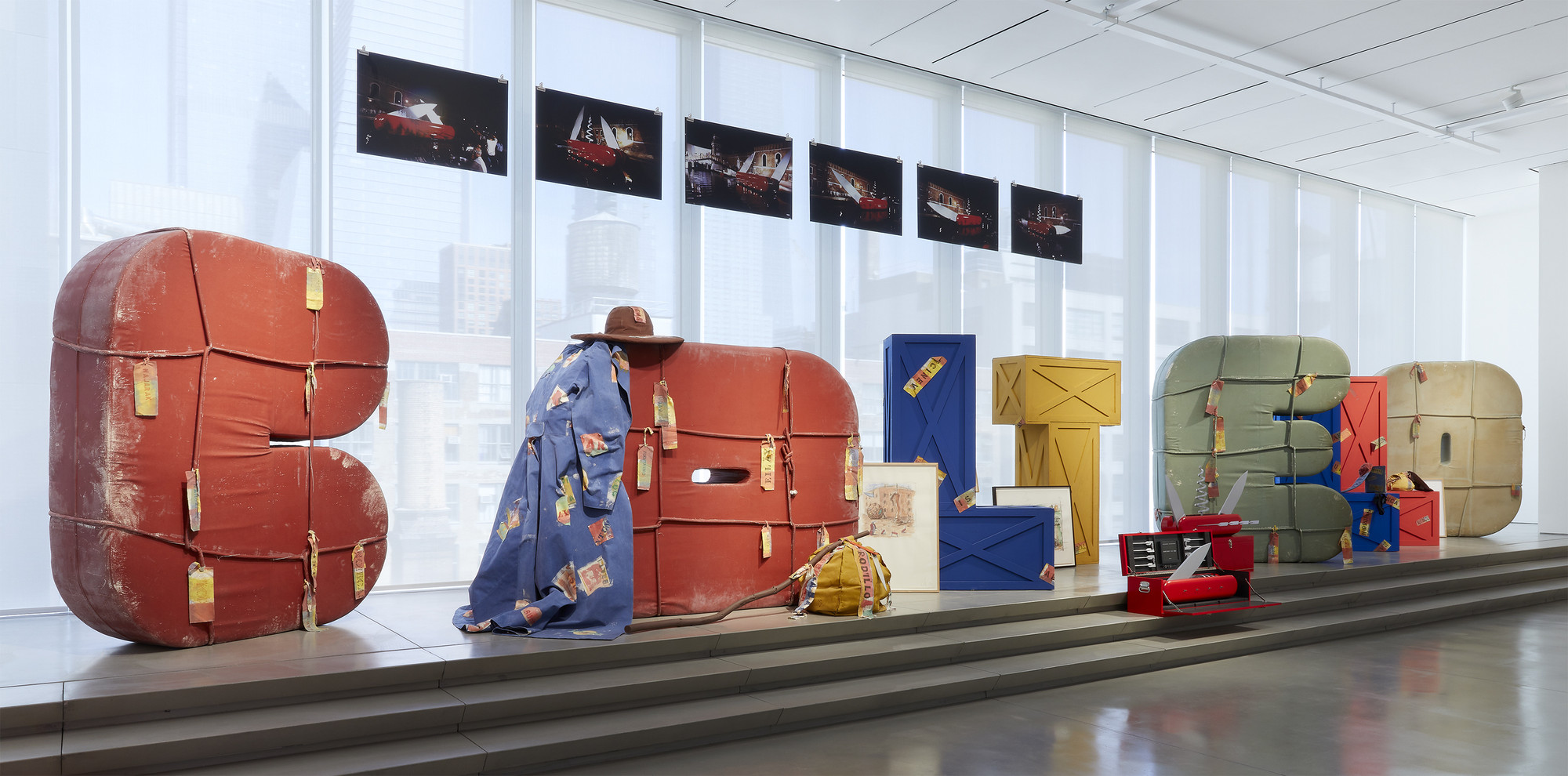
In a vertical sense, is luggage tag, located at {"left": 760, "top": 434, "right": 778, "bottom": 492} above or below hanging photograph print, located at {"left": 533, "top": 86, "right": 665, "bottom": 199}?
below

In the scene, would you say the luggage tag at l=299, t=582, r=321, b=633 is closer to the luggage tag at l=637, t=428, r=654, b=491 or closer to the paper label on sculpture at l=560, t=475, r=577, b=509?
the paper label on sculpture at l=560, t=475, r=577, b=509

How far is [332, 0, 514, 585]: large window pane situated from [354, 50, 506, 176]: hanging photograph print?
0.11 m

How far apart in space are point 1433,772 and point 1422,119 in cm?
851

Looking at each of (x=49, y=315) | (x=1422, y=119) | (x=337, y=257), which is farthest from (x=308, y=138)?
(x=1422, y=119)

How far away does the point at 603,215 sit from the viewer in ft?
22.6

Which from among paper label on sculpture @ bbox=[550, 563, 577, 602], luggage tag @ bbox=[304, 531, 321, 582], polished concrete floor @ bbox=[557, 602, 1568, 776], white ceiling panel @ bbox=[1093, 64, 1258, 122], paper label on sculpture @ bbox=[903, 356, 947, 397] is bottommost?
polished concrete floor @ bbox=[557, 602, 1568, 776]

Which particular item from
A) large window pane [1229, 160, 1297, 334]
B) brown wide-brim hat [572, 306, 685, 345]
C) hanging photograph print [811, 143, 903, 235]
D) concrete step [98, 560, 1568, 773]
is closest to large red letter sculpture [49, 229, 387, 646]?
concrete step [98, 560, 1568, 773]

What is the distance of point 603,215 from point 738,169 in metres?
1.16

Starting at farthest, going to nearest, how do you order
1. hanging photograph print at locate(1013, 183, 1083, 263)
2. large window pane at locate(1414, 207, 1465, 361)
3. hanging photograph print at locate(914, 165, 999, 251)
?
large window pane at locate(1414, 207, 1465, 361) < hanging photograph print at locate(1013, 183, 1083, 263) < hanging photograph print at locate(914, 165, 999, 251)

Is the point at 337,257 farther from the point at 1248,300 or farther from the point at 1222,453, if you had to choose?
the point at 1248,300

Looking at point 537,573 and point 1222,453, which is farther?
point 1222,453

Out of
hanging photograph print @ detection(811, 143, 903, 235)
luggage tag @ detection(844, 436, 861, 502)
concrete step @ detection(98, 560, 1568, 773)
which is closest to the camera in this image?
concrete step @ detection(98, 560, 1568, 773)

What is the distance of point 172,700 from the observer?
3.43m

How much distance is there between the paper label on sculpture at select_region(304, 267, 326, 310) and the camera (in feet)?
15.5
